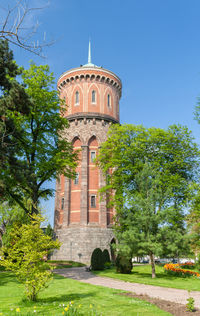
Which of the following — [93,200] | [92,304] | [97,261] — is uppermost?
[93,200]

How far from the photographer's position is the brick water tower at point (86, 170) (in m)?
32.9

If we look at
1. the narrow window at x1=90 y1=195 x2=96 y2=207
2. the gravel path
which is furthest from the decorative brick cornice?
the gravel path

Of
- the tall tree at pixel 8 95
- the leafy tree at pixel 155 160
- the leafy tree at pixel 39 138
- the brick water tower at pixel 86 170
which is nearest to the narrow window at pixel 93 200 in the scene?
the brick water tower at pixel 86 170

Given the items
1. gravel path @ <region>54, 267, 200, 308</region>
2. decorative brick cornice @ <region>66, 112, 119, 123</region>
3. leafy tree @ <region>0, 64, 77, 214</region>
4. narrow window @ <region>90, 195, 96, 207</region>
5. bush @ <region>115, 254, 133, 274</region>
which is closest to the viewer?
gravel path @ <region>54, 267, 200, 308</region>

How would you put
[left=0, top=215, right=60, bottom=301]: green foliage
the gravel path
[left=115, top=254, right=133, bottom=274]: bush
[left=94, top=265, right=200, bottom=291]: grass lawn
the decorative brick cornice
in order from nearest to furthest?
[left=0, top=215, right=60, bottom=301]: green foliage < the gravel path < [left=94, top=265, right=200, bottom=291]: grass lawn < [left=115, top=254, right=133, bottom=274]: bush < the decorative brick cornice

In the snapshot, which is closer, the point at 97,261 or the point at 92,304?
the point at 92,304

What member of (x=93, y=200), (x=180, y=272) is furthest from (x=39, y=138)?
(x=93, y=200)

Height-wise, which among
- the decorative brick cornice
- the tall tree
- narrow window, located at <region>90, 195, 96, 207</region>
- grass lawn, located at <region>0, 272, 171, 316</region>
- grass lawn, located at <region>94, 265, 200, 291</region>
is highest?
the decorative brick cornice

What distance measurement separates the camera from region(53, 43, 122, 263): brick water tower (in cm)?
3291

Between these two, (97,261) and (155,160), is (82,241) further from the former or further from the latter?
(155,160)

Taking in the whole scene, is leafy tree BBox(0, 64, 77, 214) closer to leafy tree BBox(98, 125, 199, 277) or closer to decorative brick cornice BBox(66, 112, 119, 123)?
leafy tree BBox(98, 125, 199, 277)

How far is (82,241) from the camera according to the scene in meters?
32.2

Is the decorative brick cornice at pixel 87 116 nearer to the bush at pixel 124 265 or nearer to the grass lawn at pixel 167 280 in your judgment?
the bush at pixel 124 265

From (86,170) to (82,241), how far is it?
9219 millimetres
